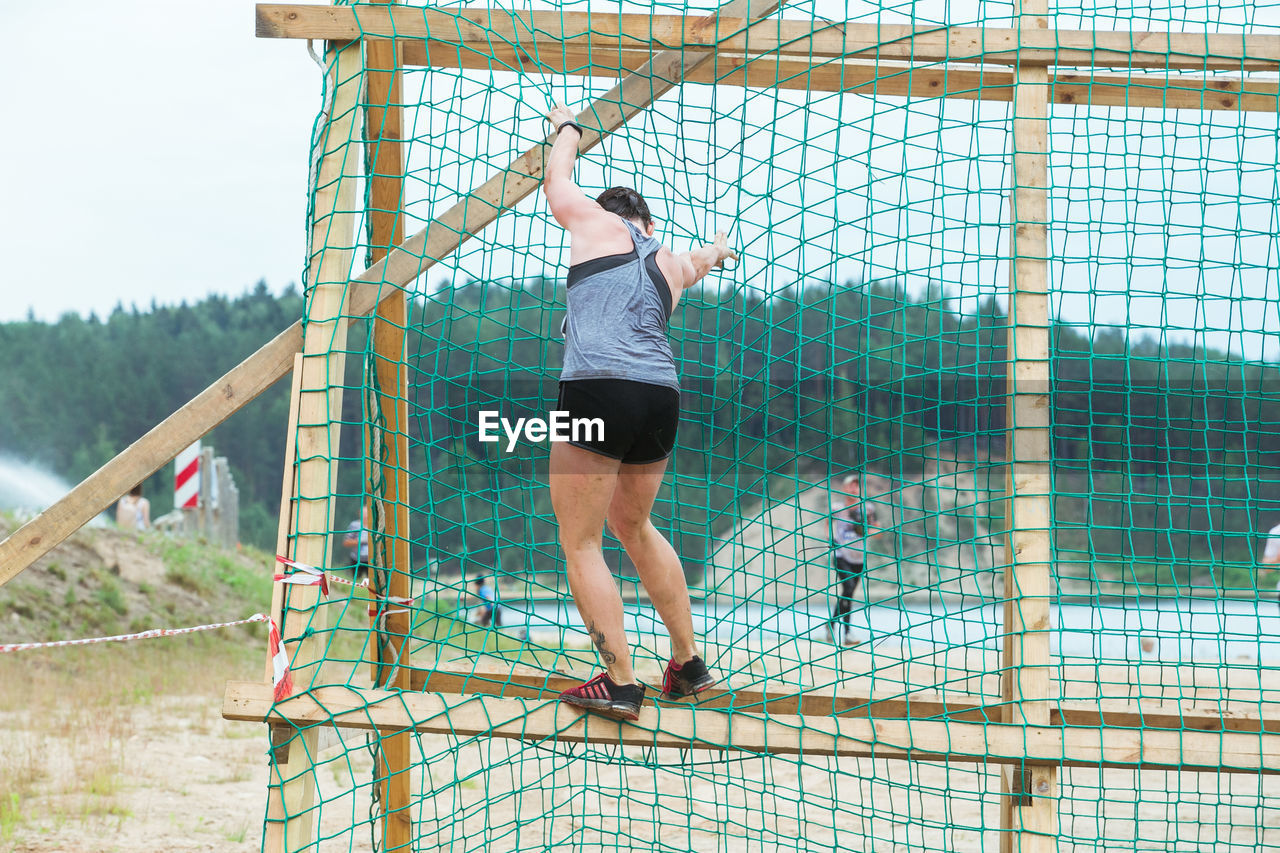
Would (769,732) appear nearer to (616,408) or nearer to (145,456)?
(616,408)

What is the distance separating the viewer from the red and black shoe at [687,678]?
138 inches

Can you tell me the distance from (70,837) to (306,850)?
2.23 metres

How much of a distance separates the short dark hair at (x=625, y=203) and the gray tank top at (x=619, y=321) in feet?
0.36

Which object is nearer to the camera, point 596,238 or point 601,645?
point 601,645

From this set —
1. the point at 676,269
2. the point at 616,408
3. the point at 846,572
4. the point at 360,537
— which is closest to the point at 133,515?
the point at 360,537

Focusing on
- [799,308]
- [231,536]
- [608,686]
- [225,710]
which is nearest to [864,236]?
[799,308]

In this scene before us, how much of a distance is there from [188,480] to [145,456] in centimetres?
1153

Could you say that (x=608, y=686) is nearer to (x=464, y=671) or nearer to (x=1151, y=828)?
(x=464, y=671)

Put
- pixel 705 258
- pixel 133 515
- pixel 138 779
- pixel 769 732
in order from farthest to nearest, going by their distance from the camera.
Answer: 1. pixel 133 515
2. pixel 138 779
3. pixel 705 258
4. pixel 769 732

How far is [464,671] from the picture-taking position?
3.91 metres

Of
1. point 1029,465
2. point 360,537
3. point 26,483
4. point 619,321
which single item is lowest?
point 360,537

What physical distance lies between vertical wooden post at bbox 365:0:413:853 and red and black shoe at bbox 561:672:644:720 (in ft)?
2.62

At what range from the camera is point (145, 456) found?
3.50 m

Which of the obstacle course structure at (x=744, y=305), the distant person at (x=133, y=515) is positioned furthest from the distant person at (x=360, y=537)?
the distant person at (x=133, y=515)
